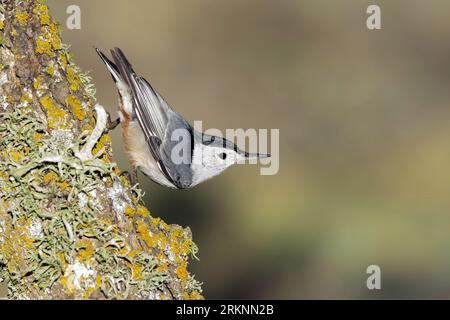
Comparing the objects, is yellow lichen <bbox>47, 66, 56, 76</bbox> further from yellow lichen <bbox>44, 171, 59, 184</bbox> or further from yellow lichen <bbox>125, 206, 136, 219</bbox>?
yellow lichen <bbox>125, 206, 136, 219</bbox>

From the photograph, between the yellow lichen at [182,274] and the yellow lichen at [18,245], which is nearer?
the yellow lichen at [18,245]

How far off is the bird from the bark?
3.68 feet

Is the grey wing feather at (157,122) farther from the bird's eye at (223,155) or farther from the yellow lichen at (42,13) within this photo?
the yellow lichen at (42,13)

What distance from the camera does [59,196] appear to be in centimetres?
263

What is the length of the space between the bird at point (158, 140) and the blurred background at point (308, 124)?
2379 mm

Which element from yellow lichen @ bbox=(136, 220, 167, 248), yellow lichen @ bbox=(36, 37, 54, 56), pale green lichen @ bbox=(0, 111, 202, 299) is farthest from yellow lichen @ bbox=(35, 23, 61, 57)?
yellow lichen @ bbox=(136, 220, 167, 248)

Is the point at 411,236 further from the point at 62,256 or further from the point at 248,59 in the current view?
the point at 62,256

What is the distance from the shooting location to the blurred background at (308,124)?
6801 millimetres

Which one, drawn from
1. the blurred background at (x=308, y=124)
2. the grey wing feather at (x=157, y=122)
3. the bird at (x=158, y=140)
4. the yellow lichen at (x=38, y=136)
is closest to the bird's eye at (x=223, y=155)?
the bird at (x=158, y=140)

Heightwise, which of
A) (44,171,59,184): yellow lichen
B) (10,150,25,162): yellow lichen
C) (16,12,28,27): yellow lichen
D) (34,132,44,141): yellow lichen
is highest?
(16,12,28,27): yellow lichen

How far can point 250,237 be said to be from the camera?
23.3ft

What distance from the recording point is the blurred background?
6.80m

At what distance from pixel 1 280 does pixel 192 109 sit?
5484mm

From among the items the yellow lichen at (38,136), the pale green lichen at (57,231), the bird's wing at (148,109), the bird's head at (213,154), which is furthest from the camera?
the bird's head at (213,154)
